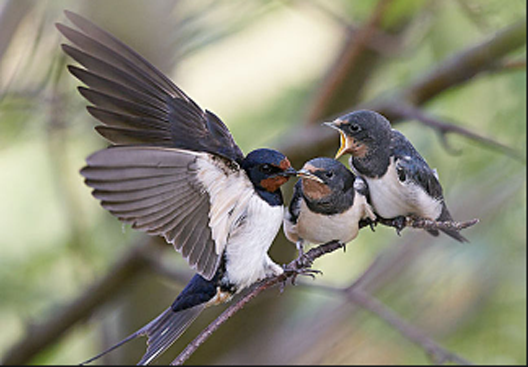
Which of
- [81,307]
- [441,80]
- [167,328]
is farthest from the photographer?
[441,80]

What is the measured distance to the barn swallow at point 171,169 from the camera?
5.90ft

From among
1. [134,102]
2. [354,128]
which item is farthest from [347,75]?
[134,102]

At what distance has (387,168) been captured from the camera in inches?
90.2

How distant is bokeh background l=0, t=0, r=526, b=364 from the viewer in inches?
144

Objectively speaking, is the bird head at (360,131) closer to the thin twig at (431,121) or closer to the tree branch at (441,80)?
the thin twig at (431,121)

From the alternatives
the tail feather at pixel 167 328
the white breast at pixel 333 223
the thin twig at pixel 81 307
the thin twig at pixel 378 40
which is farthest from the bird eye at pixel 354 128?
the thin twig at pixel 378 40

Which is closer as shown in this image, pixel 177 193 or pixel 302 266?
pixel 177 193

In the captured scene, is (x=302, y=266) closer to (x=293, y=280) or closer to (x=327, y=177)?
(x=293, y=280)

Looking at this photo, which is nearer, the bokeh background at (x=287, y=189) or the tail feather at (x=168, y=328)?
the tail feather at (x=168, y=328)

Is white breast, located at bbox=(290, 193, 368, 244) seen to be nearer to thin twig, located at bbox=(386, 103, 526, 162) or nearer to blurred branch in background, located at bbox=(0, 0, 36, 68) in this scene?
thin twig, located at bbox=(386, 103, 526, 162)

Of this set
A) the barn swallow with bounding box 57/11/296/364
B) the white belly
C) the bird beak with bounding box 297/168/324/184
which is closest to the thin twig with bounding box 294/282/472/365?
the white belly

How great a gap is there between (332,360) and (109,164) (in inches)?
92.4

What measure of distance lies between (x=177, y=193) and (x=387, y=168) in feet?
2.31

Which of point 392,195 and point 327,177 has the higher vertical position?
point 327,177
